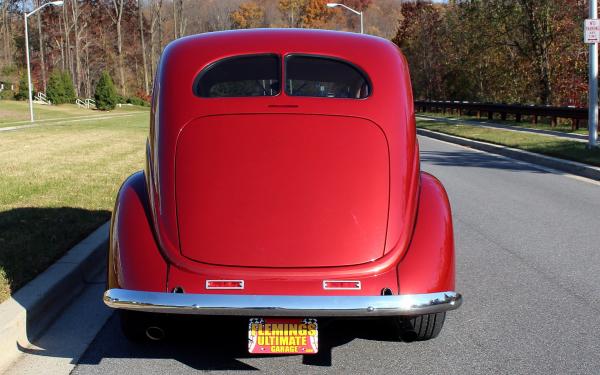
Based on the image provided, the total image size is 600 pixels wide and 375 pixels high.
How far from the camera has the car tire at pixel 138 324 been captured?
4.12m

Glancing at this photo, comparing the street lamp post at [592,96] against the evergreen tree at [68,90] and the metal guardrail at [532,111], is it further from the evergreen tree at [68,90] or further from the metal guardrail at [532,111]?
the evergreen tree at [68,90]

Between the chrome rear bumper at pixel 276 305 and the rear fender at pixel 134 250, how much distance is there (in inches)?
4.6

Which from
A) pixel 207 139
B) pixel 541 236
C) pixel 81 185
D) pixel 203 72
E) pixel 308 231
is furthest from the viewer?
pixel 81 185

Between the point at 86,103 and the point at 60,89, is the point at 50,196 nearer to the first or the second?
the point at 60,89

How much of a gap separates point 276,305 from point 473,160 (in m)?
13.5

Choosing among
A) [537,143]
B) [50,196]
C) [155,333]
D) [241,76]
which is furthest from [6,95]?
[155,333]

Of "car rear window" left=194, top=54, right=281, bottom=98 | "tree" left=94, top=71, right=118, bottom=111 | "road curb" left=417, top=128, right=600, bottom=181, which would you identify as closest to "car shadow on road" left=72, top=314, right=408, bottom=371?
"car rear window" left=194, top=54, right=281, bottom=98

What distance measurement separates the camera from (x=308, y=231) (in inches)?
154

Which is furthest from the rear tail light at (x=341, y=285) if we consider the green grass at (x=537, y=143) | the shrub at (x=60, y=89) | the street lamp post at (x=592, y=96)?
the shrub at (x=60, y=89)

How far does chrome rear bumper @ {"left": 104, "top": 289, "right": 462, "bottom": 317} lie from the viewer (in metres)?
3.54

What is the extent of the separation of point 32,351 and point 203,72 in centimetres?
205

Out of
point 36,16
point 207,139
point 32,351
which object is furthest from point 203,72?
point 36,16

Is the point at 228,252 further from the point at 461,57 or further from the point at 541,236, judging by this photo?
the point at 461,57

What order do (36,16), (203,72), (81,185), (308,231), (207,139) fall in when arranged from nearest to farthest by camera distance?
(308,231), (207,139), (203,72), (81,185), (36,16)
